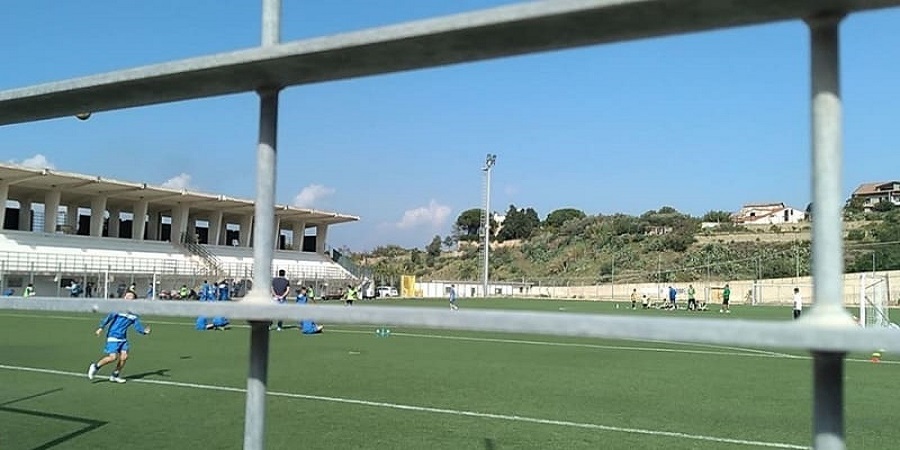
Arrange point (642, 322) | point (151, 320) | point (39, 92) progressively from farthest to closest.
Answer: point (151, 320)
point (39, 92)
point (642, 322)

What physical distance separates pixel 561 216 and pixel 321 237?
5099 cm

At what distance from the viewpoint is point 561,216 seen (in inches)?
4599

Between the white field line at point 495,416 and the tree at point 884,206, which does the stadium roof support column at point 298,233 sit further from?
the white field line at point 495,416

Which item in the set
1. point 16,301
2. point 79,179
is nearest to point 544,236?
point 79,179

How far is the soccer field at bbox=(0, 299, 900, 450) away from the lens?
8.38 metres

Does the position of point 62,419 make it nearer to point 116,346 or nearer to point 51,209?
point 116,346

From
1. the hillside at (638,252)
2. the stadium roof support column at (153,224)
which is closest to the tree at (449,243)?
the hillside at (638,252)

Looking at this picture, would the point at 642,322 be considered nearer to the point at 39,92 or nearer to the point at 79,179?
the point at 39,92

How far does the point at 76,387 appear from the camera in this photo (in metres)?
11.9

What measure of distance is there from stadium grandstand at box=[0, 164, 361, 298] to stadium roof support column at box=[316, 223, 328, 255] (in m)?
3.01

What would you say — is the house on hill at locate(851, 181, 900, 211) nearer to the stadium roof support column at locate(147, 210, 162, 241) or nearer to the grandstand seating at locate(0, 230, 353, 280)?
the grandstand seating at locate(0, 230, 353, 280)

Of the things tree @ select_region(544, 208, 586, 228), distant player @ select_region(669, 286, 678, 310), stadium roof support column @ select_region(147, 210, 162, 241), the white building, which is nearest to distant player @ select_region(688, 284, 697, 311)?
distant player @ select_region(669, 286, 678, 310)

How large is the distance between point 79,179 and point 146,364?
1531 inches

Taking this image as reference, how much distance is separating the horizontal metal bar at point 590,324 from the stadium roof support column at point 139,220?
59094 mm
